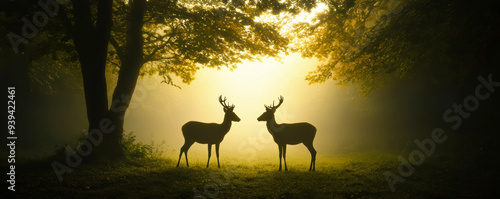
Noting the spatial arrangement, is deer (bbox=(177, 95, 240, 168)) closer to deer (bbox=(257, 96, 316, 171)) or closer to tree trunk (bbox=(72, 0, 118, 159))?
deer (bbox=(257, 96, 316, 171))

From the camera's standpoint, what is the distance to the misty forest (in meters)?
7.75

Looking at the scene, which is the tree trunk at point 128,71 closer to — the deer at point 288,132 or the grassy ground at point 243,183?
the grassy ground at point 243,183

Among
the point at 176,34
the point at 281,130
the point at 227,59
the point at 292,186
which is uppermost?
the point at 176,34

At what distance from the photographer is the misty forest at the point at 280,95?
775 cm

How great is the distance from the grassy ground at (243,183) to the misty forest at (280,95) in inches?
1.9

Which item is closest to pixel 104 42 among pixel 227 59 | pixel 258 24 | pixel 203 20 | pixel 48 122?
pixel 203 20

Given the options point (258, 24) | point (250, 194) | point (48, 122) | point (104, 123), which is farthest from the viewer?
point (48, 122)

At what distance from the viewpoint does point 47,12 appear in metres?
9.44

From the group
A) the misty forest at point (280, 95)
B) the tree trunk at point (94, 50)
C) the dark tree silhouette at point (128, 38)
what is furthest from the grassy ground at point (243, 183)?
the dark tree silhouette at point (128, 38)

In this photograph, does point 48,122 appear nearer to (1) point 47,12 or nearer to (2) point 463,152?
(1) point 47,12

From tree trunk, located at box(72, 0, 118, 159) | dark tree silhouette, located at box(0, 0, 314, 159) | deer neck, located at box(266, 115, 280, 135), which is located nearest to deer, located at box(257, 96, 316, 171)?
deer neck, located at box(266, 115, 280, 135)

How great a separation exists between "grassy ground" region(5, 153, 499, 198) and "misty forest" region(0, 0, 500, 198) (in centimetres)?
5

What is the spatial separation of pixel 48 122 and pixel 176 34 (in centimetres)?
1935

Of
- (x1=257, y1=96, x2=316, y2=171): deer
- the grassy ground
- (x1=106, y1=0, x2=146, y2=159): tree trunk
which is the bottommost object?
the grassy ground
